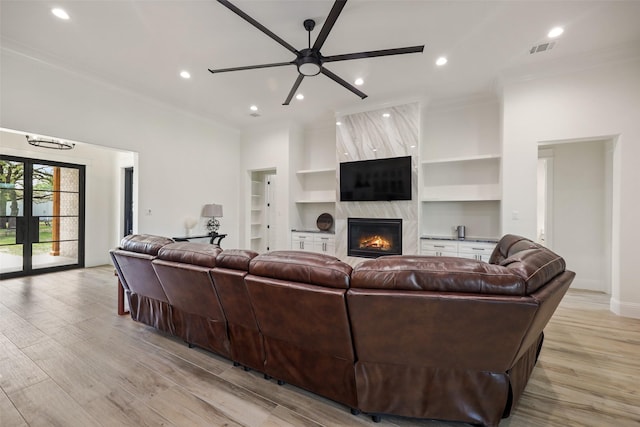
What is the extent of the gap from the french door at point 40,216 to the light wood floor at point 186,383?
108 inches

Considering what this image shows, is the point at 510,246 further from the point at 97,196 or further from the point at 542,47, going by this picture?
the point at 97,196

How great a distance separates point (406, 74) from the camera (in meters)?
3.81

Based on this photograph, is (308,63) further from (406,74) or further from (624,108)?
(624,108)

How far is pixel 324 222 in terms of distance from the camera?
5.96 m

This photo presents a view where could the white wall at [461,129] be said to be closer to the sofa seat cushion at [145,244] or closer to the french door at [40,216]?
the sofa seat cushion at [145,244]

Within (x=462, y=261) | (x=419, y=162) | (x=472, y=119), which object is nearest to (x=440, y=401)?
(x=462, y=261)

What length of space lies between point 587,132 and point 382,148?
107 inches

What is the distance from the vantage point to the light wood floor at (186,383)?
1.54m

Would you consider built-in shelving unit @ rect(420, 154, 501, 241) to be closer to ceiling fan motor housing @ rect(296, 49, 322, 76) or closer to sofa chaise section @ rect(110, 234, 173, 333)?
ceiling fan motor housing @ rect(296, 49, 322, 76)

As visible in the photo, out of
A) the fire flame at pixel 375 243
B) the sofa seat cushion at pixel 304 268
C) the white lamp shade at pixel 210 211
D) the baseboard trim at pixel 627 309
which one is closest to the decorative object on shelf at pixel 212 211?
the white lamp shade at pixel 210 211

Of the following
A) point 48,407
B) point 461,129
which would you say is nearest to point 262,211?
point 461,129

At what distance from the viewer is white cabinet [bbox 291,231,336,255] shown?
5.45 m

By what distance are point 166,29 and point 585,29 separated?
15.2ft

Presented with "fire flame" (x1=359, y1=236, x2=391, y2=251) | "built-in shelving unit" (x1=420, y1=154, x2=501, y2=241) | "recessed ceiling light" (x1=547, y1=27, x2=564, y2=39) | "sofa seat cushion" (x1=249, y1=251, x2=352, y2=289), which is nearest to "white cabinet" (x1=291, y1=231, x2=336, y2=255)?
"fire flame" (x1=359, y1=236, x2=391, y2=251)
